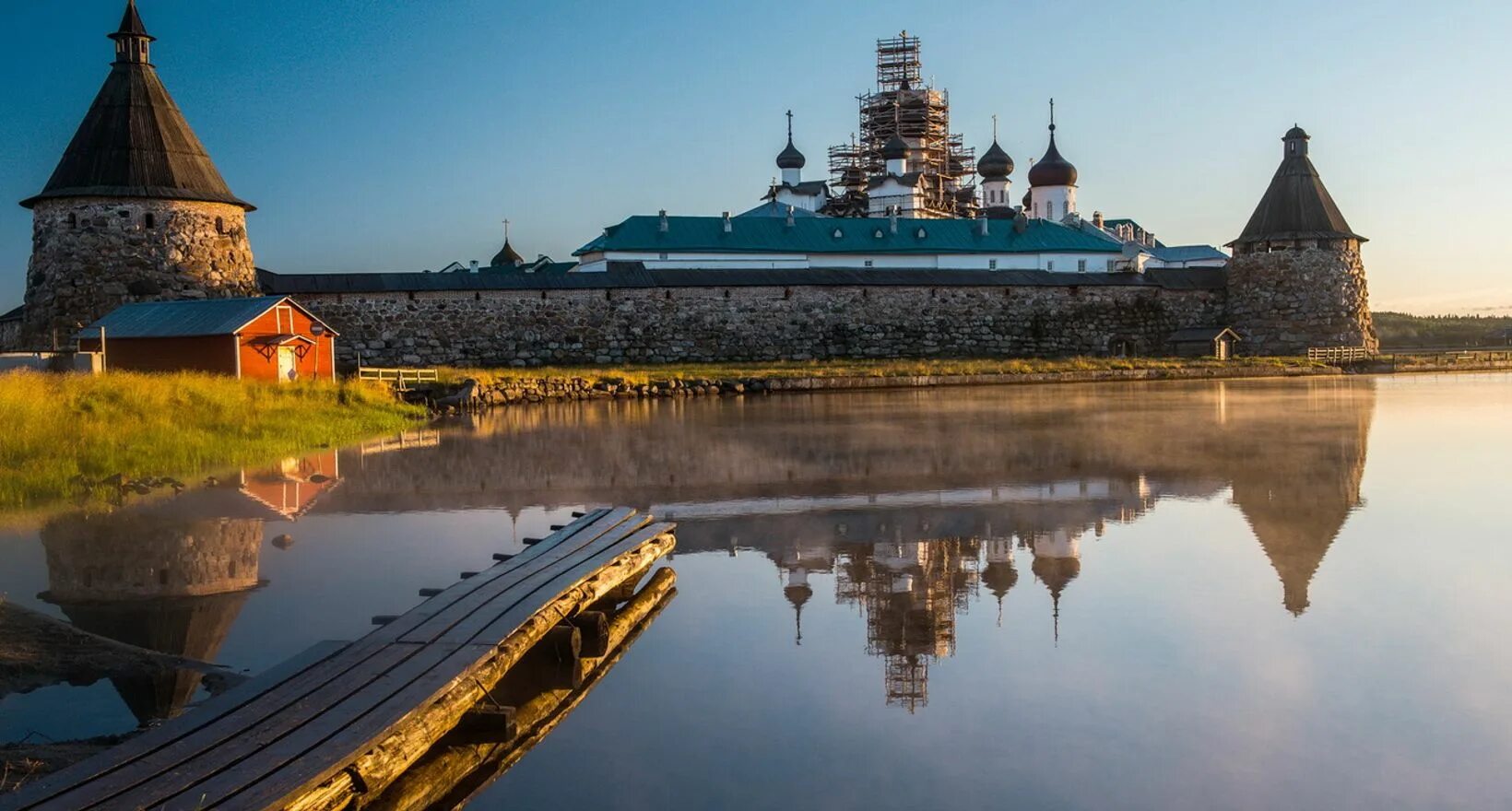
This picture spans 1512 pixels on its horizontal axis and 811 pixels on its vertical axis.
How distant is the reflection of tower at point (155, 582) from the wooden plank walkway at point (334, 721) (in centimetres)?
64

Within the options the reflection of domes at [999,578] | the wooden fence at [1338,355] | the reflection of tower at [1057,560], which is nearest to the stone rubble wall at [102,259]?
the reflection of tower at [1057,560]

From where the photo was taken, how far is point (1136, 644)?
5.30 meters

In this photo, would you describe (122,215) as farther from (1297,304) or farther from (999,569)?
(1297,304)

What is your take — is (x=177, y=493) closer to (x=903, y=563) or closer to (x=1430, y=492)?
(x=903, y=563)

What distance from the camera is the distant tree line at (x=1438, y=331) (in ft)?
163

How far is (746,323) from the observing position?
31.2 m

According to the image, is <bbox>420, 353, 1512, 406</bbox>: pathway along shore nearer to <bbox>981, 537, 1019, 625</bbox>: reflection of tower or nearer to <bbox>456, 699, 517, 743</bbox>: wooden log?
<bbox>981, 537, 1019, 625</bbox>: reflection of tower

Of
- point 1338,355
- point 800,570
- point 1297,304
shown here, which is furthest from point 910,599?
point 1297,304

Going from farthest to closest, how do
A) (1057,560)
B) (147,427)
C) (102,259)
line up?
(102,259) < (147,427) < (1057,560)

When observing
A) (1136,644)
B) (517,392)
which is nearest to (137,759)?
(1136,644)

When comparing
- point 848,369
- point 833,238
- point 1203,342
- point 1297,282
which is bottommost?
point 848,369

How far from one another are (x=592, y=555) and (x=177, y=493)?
15.1 feet

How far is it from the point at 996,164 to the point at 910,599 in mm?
45454

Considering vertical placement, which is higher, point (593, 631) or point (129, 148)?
point (129, 148)
